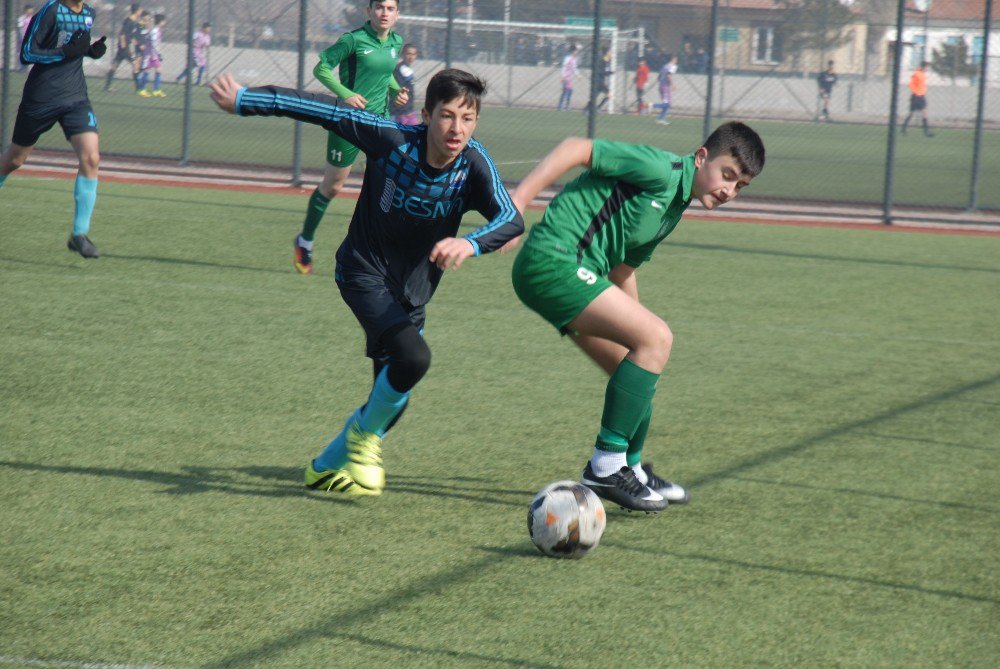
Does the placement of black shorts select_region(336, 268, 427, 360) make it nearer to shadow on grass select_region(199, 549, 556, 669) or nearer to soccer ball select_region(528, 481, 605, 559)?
soccer ball select_region(528, 481, 605, 559)

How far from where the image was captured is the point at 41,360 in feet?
21.8

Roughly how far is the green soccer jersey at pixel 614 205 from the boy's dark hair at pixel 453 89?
49cm

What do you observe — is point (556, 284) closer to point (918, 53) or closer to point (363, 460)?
point (363, 460)

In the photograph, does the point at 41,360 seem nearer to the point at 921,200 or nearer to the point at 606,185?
the point at 606,185

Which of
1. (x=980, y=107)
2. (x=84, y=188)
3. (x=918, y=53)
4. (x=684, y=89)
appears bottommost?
(x=84, y=188)

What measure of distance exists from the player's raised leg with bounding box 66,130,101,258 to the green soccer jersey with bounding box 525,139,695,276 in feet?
18.8

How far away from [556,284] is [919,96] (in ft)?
92.3

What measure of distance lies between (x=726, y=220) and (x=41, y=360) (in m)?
10.2

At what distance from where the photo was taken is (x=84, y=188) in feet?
31.4

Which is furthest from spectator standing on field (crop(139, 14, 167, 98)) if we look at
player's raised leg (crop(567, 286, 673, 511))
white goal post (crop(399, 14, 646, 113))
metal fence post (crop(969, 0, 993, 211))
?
player's raised leg (crop(567, 286, 673, 511))

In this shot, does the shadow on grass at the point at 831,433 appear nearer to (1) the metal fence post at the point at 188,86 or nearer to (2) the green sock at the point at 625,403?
(2) the green sock at the point at 625,403

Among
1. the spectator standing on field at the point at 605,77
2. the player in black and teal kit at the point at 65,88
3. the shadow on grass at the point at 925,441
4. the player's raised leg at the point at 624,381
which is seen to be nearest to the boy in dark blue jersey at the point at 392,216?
the player's raised leg at the point at 624,381

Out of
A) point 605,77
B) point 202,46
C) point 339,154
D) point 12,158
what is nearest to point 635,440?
point 339,154

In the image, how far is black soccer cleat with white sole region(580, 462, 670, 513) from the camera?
4.65 m
